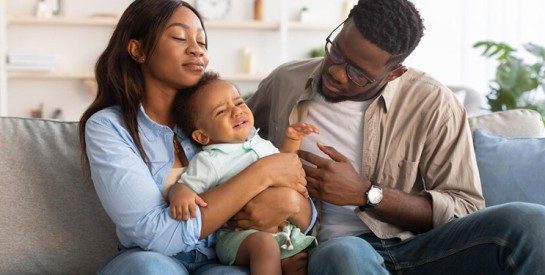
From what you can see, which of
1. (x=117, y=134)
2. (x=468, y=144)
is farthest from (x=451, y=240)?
(x=117, y=134)

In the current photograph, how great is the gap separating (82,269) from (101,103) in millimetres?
522

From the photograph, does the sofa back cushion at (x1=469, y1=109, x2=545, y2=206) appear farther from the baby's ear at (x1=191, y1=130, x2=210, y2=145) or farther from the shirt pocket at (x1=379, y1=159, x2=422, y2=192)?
the baby's ear at (x1=191, y1=130, x2=210, y2=145)

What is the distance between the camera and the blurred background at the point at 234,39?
20.1 ft

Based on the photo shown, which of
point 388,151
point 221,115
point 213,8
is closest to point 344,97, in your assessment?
point 388,151

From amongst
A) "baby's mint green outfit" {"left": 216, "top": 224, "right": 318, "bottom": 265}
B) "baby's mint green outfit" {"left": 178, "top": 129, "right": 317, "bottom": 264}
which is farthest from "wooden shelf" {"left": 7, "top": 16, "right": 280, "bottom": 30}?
"baby's mint green outfit" {"left": 216, "top": 224, "right": 318, "bottom": 265}

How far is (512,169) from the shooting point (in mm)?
2414

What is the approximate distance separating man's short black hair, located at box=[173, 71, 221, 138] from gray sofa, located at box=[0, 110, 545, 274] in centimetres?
39

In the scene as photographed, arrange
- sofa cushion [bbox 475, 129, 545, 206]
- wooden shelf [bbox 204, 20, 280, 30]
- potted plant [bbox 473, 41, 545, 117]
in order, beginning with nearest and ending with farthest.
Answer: sofa cushion [bbox 475, 129, 545, 206] → potted plant [bbox 473, 41, 545, 117] → wooden shelf [bbox 204, 20, 280, 30]

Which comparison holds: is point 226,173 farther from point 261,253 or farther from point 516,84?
point 516,84

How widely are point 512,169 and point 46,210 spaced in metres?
1.47

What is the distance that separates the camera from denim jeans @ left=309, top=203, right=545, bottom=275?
185 centimetres

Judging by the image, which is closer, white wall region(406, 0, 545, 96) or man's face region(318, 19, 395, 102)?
man's face region(318, 19, 395, 102)

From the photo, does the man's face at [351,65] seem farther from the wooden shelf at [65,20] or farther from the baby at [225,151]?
the wooden shelf at [65,20]

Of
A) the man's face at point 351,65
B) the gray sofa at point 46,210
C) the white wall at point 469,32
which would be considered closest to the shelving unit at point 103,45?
the white wall at point 469,32
